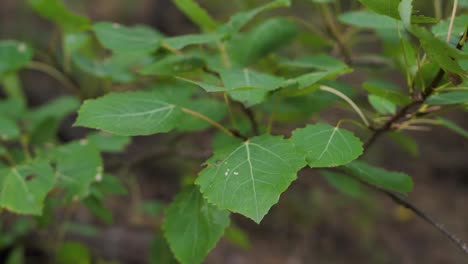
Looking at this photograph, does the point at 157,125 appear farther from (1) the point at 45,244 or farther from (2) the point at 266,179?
(1) the point at 45,244

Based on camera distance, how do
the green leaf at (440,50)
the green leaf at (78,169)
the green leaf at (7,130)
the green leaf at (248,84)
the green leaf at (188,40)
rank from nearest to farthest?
the green leaf at (440,50), the green leaf at (248,84), the green leaf at (188,40), the green leaf at (78,169), the green leaf at (7,130)

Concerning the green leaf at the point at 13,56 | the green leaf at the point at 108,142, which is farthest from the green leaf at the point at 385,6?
the green leaf at the point at 13,56

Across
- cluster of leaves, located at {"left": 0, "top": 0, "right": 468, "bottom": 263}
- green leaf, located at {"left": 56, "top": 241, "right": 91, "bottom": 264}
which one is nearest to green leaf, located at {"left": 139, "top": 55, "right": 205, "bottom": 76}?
cluster of leaves, located at {"left": 0, "top": 0, "right": 468, "bottom": 263}

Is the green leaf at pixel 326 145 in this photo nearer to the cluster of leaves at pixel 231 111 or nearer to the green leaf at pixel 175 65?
the cluster of leaves at pixel 231 111

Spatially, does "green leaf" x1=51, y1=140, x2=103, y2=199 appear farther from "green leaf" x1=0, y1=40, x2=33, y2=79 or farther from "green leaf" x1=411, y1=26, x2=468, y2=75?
"green leaf" x1=411, y1=26, x2=468, y2=75

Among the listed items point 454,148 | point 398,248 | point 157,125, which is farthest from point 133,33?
point 454,148

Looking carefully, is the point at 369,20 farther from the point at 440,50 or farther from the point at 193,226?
the point at 193,226

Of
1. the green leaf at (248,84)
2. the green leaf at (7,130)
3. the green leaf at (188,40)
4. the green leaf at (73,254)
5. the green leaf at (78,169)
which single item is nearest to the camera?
the green leaf at (248,84)
